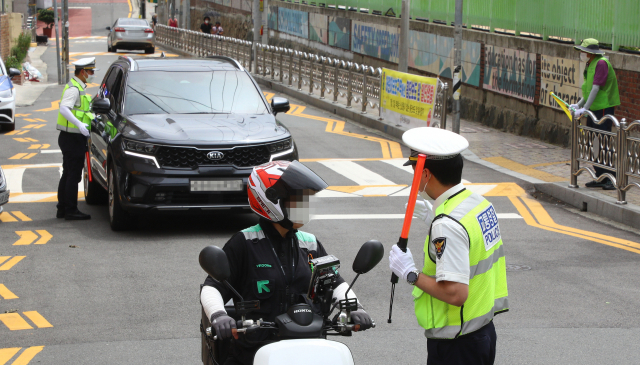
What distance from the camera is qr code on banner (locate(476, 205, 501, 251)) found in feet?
11.1

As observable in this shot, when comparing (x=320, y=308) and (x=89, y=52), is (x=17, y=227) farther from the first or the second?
(x=89, y=52)

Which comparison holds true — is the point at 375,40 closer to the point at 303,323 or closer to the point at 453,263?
the point at 453,263

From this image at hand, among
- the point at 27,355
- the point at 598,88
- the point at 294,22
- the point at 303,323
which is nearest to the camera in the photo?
the point at 303,323

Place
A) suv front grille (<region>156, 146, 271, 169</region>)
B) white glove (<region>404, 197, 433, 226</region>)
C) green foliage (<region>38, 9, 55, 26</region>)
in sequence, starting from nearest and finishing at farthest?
white glove (<region>404, 197, 433, 226</region>), suv front grille (<region>156, 146, 271, 169</region>), green foliage (<region>38, 9, 55, 26</region>)

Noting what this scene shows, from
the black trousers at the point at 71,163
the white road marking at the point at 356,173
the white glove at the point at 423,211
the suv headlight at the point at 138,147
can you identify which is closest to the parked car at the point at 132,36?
the white road marking at the point at 356,173

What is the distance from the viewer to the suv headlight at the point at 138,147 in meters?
8.60

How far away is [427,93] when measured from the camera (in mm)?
16125

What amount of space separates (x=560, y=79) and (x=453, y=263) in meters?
13.4

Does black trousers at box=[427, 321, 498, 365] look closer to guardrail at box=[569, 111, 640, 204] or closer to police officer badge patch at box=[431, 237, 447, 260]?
police officer badge patch at box=[431, 237, 447, 260]

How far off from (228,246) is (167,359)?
7.25 ft

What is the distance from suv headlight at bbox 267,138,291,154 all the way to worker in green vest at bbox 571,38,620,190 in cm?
441

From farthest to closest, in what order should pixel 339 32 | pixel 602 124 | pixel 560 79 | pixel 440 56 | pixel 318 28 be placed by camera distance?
pixel 318 28
pixel 339 32
pixel 440 56
pixel 560 79
pixel 602 124

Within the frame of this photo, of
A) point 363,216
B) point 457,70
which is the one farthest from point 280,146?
point 457,70

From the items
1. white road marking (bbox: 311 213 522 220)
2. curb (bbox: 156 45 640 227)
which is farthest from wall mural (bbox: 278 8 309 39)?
white road marking (bbox: 311 213 522 220)
